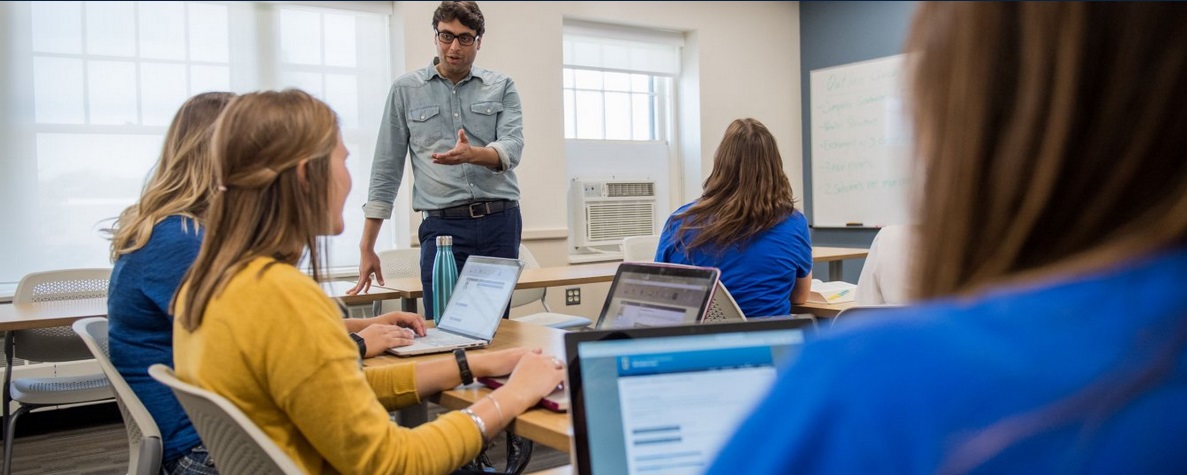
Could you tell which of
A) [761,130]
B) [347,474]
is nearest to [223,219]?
[347,474]

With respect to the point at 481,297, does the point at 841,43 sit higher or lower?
higher

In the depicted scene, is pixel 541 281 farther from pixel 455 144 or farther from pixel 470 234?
pixel 455 144

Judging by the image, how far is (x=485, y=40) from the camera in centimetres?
496

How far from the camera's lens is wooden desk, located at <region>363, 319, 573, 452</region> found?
1244 mm

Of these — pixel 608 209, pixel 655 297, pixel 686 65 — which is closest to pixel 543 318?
pixel 655 297

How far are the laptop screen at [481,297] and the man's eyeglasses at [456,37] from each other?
95cm

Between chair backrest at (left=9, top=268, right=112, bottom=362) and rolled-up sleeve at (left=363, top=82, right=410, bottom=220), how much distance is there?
3.64 ft

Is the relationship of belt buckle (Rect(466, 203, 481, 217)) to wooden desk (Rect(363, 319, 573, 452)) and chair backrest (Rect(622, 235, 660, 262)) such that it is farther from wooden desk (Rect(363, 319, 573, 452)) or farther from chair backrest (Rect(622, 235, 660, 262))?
chair backrest (Rect(622, 235, 660, 262))

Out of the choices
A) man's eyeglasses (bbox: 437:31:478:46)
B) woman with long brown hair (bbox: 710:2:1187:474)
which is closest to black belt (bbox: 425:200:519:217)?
man's eyeglasses (bbox: 437:31:478:46)

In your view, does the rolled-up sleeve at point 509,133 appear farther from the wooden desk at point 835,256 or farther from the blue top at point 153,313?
the wooden desk at point 835,256

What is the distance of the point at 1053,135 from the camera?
382 mm

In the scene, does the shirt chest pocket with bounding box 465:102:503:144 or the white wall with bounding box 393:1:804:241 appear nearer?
the shirt chest pocket with bounding box 465:102:503:144

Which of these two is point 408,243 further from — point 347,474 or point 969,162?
point 969,162

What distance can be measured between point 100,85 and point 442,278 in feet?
9.50
